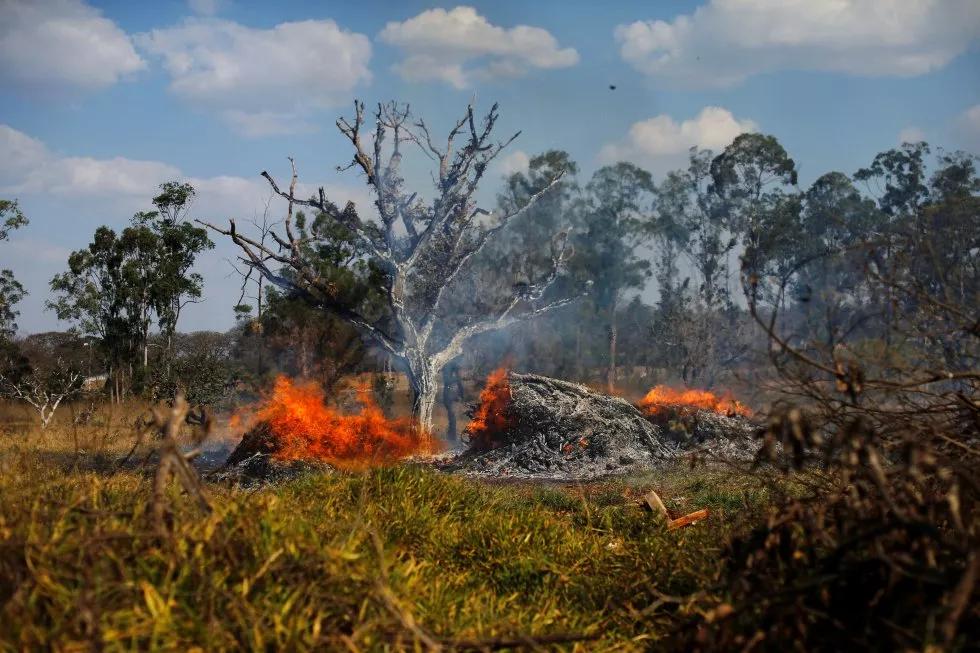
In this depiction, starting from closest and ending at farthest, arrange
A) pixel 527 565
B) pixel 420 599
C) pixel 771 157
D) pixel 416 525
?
pixel 420 599, pixel 527 565, pixel 416 525, pixel 771 157

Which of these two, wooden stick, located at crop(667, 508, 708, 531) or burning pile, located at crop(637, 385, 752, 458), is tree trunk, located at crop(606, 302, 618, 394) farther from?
wooden stick, located at crop(667, 508, 708, 531)

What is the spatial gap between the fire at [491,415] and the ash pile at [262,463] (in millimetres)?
4584

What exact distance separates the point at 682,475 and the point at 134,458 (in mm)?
11927

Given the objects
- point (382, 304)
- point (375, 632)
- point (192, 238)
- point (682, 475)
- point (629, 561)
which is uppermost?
point (192, 238)

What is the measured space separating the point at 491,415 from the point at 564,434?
1.90 m

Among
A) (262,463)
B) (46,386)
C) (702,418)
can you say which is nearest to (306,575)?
(262,463)

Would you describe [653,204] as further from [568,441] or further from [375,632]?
[375,632]

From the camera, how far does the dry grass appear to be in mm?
2863

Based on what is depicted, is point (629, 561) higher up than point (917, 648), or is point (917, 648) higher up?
point (917, 648)

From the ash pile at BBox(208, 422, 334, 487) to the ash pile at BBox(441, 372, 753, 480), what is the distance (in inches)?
139

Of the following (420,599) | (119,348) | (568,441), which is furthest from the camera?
(119,348)

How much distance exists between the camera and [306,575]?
3318mm

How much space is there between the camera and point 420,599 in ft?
13.1

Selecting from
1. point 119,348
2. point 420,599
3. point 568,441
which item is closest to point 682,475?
point 568,441
